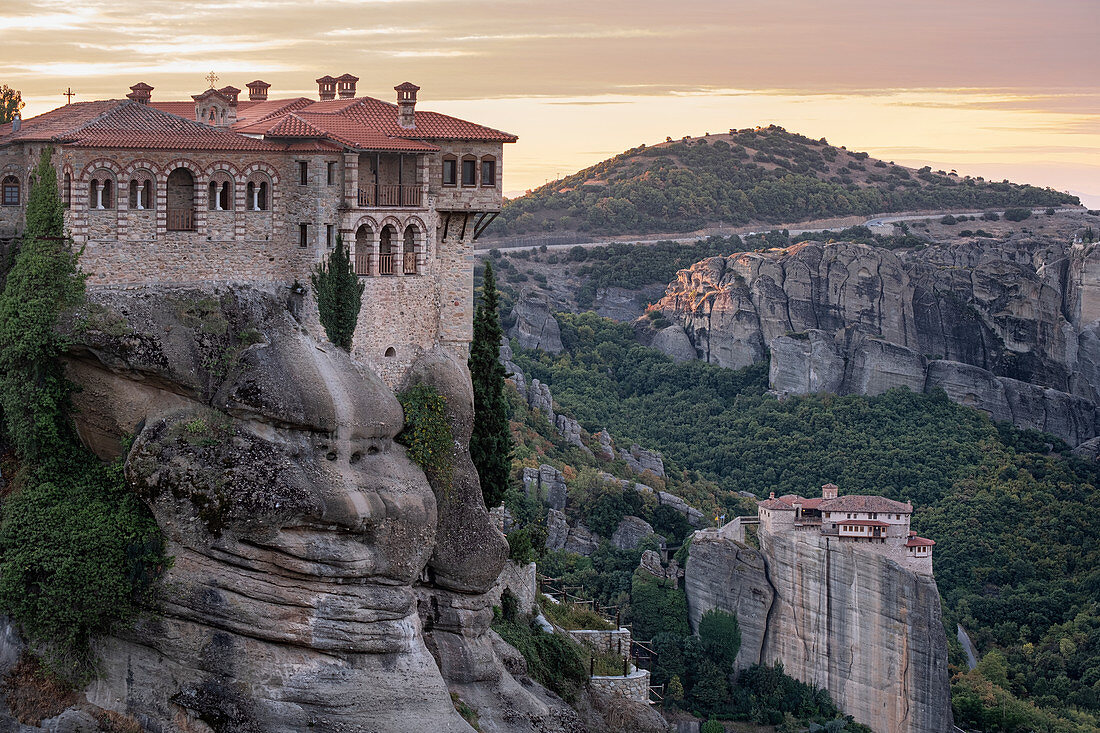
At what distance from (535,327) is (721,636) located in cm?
4962

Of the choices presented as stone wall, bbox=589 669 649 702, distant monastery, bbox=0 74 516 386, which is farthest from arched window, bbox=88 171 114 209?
stone wall, bbox=589 669 649 702

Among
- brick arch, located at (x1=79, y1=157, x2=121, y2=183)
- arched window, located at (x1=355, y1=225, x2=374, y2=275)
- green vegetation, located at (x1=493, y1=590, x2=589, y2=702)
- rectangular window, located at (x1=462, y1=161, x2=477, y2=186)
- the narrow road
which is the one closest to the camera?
brick arch, located at (x1=79, y1=157, x2=121, y2=183)

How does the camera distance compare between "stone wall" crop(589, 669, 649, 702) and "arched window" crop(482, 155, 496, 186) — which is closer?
"arched window" crop(482, 155, 496, 186)

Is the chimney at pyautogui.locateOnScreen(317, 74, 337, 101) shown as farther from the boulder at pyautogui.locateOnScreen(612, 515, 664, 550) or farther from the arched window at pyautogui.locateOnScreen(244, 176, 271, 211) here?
the boulder at pyautogui.locateOnScreen(612, 515, 664, 550)

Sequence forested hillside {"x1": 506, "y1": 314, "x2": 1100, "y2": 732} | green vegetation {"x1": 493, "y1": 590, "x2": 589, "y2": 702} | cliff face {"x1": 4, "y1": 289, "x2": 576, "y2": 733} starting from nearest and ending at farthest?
cliff face {"x1": 4, "y1": 289, "x2": 576, "y2": 733} → green vegetation {"x1": 493, "y1": 590, "x2": 589, "y2": 702} → forested hillside {"x1": 506, "y1": 314, "x2": 1100, "y2": 732}

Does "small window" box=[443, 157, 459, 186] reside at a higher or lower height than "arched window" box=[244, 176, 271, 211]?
higher

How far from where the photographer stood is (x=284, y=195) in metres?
41.8

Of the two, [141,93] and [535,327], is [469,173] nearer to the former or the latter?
[141,93]

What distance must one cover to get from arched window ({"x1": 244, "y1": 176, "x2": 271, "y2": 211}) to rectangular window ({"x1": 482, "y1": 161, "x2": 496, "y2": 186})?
6619mm

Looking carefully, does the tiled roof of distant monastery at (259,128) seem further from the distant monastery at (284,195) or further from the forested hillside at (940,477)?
the forested hillside at (940,477)

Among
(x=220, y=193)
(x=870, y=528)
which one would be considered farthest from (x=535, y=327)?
(x=220, y=193)

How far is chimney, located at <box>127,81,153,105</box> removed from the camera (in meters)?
47.2

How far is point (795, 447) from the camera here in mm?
113188

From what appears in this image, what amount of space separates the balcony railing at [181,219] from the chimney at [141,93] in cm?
804
